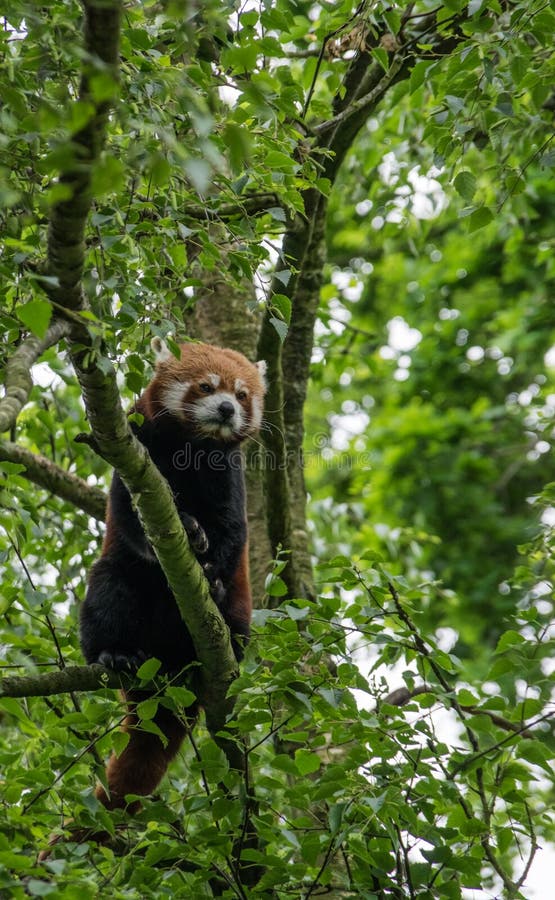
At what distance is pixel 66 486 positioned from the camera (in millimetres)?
6078

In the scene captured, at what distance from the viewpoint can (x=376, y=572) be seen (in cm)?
446

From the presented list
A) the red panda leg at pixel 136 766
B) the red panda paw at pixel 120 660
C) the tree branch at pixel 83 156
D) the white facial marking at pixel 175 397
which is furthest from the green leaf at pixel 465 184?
the red panda leg at pixel 136 766

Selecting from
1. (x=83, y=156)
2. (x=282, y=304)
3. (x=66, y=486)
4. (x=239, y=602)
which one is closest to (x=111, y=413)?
(x=282, y=304)

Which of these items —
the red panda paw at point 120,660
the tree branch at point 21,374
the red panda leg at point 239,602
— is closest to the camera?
the tree branch at point 21,374

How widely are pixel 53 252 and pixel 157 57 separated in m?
1.17

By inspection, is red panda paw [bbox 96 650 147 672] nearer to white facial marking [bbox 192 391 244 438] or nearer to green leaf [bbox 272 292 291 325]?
white facial marking [bbox 192 391 244 438]

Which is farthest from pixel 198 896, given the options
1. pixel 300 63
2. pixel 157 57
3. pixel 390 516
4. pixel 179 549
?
pixel 390 516

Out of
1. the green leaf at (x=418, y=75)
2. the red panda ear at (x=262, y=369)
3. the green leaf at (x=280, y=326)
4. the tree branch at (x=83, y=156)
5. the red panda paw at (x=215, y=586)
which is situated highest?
the green leaf at (x=418, y=75)

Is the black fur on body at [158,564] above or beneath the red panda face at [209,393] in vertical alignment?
beneath

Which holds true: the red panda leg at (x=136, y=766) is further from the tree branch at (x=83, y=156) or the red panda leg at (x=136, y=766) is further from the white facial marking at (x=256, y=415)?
the tree branch at (x=83, y=156)

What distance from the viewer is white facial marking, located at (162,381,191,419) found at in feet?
19.1

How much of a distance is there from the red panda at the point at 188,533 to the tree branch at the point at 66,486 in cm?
61

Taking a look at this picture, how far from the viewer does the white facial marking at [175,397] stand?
583 cm

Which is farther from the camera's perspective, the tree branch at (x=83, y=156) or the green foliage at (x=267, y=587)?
the green foliage at (x=267, y=587)
